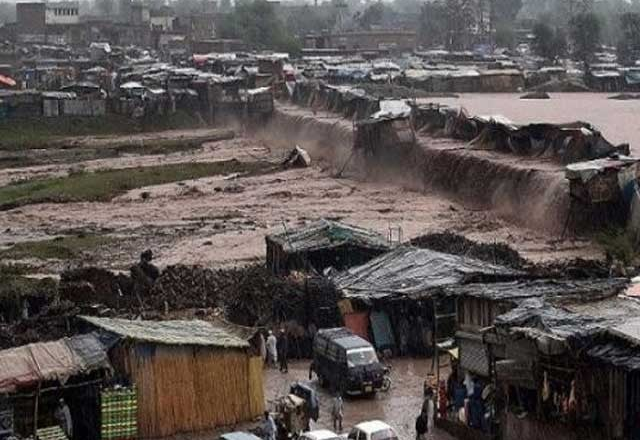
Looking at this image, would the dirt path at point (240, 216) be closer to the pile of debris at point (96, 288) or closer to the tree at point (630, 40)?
the pile of debris at point (96, 288)

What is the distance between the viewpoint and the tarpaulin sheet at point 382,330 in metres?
23.4

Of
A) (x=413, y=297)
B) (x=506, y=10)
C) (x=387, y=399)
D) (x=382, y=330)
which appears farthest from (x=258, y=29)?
(x=387, y=399)

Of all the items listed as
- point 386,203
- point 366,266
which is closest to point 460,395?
point 366,266

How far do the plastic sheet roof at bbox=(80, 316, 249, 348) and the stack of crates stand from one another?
809 mm

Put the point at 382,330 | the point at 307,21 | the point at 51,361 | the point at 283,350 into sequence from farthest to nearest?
the point at 307,21 < the point at 382,330 < the point at 283,350 < the point at 51,361

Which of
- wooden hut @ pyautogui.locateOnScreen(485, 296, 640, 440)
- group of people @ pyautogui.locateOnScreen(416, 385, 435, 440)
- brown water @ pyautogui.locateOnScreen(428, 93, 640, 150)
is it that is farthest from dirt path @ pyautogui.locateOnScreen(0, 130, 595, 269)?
wooden hut @ pyautogui.locateOnScreen(485, 296, 640, 440)

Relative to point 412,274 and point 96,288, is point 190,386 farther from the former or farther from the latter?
point 96,288

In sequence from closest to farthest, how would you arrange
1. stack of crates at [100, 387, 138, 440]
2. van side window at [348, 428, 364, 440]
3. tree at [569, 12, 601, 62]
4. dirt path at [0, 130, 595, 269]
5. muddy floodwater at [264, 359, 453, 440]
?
van side window at [348, 428, 364, 440]
stack of crates at [100, 387, 138, 440]
muddy floodwater at [264, 359, 453, 440]
dirt path at [0, 130, 595, 269]
tree at [569, 12, 601, 62]

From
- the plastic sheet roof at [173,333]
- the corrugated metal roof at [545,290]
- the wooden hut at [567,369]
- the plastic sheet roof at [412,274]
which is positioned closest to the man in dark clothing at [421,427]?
the wooden hut at [567,369]

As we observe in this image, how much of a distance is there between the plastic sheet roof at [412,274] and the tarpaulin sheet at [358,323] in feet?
1.18

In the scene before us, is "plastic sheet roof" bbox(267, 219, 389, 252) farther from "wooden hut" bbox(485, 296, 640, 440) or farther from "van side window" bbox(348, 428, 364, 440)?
"van side window" bbox(348, 428, 364, 440)

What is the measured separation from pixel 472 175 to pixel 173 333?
2808cm

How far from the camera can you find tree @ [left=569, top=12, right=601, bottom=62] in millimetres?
113625

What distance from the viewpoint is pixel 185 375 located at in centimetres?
1878
